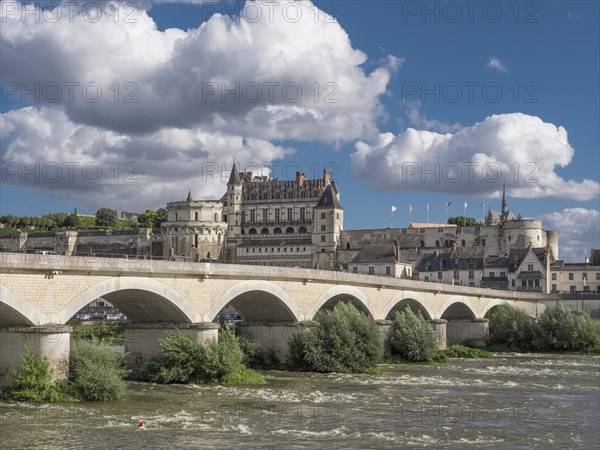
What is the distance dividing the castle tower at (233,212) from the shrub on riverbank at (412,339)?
9106 cm

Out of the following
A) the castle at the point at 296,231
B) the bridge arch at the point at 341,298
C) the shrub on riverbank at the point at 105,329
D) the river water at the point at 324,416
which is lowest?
the river water at the point at 324,416

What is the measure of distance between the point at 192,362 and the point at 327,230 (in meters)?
91.5

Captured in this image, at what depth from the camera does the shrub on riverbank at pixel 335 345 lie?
34.1 meters

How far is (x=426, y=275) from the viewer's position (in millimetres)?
87188

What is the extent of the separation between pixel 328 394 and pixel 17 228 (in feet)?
450

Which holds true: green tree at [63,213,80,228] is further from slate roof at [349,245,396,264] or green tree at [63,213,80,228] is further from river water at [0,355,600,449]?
river water at [0,355,600,449]

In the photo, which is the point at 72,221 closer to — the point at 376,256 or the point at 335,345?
the point at 376,256

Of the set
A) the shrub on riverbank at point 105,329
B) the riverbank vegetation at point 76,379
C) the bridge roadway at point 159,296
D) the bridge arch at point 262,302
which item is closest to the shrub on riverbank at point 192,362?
the bridge roadway at point 159,296

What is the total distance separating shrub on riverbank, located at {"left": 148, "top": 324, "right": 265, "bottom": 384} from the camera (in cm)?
2817

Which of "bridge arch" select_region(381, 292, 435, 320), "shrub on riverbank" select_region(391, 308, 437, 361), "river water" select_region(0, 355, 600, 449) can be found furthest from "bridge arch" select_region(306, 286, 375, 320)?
"river water" select_region(0, 355, 600, 449)

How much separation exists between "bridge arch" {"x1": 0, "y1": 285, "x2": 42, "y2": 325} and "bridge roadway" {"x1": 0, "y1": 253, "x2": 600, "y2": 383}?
3 centimetres

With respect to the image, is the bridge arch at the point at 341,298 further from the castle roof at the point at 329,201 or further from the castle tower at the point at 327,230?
the castle roof at the point at 329,201

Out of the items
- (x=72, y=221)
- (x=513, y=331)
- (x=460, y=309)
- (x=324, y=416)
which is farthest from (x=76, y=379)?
(x=72, y=221)

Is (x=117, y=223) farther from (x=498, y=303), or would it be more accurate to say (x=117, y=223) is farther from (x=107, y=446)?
(x=107, y=446)
